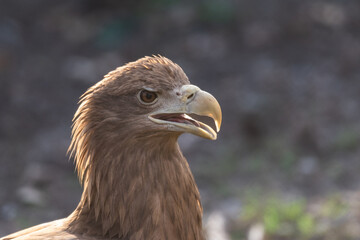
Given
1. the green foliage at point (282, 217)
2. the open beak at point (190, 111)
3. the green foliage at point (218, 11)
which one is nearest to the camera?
the open beak at point (190, 111)

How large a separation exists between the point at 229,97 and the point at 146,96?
13.3 feet

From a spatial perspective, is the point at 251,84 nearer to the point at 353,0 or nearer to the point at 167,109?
the point at 353,0

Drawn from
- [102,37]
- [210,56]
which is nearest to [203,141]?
[210,56]

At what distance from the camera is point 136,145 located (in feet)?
10.2

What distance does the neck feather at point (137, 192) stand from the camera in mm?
3109

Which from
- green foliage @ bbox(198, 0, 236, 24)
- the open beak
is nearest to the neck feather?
the open beak

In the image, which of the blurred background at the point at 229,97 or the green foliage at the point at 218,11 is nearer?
the blurred background at the point at 229,97

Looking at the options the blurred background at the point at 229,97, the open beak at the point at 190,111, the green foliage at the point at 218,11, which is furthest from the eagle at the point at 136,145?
the green foliage at the point at 218,11

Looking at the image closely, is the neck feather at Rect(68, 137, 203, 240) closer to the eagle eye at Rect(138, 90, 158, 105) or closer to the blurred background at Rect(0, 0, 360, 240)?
the eagle eye at Rect(138, 90, 158, 105)

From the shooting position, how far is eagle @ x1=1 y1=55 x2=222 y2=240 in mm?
3088

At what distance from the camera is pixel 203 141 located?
21.3 ft

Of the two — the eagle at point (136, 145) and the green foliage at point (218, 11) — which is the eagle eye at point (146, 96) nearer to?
the eagle at point (136, 145)

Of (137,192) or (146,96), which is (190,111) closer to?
(146,96)

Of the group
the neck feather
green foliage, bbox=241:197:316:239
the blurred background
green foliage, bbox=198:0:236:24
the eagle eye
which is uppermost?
green foliage, bbox=198:0:236:24
